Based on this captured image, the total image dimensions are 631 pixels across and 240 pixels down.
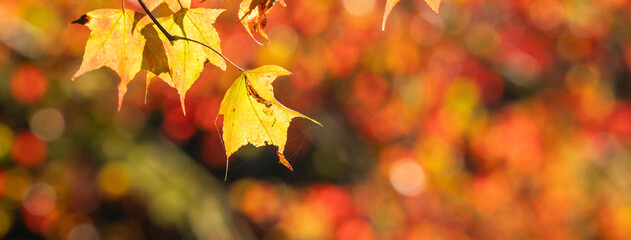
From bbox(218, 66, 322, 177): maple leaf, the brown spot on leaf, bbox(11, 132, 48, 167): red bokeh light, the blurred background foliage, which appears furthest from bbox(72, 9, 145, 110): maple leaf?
bbox(11, 132, 48, 167): red bokeh light

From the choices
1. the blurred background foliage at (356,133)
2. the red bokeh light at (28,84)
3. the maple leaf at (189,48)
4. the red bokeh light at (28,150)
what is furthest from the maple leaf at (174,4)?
the red bokeh light at (28,150)

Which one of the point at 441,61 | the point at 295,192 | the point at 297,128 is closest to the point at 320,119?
the point at 297,128

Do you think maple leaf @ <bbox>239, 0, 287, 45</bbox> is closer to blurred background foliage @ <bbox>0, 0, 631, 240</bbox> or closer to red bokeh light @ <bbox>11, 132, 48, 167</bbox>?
blurred background foliage @ <bbox>0, 0, 631, 240</bbox>

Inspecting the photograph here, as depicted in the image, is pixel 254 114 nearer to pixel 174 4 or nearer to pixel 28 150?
pixel 174 4

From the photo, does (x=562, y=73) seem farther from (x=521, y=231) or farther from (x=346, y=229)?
(x=346, y=229)

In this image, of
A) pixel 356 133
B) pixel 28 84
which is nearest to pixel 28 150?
pixel 28 84

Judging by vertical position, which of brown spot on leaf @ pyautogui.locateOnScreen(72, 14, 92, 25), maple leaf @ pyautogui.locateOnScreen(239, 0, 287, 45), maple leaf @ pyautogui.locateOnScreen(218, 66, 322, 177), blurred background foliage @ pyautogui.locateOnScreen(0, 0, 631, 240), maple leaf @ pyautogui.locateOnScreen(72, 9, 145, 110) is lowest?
blurred background foliage @ pyautogui.locateOnScreen(0, 0, 631, 240)
